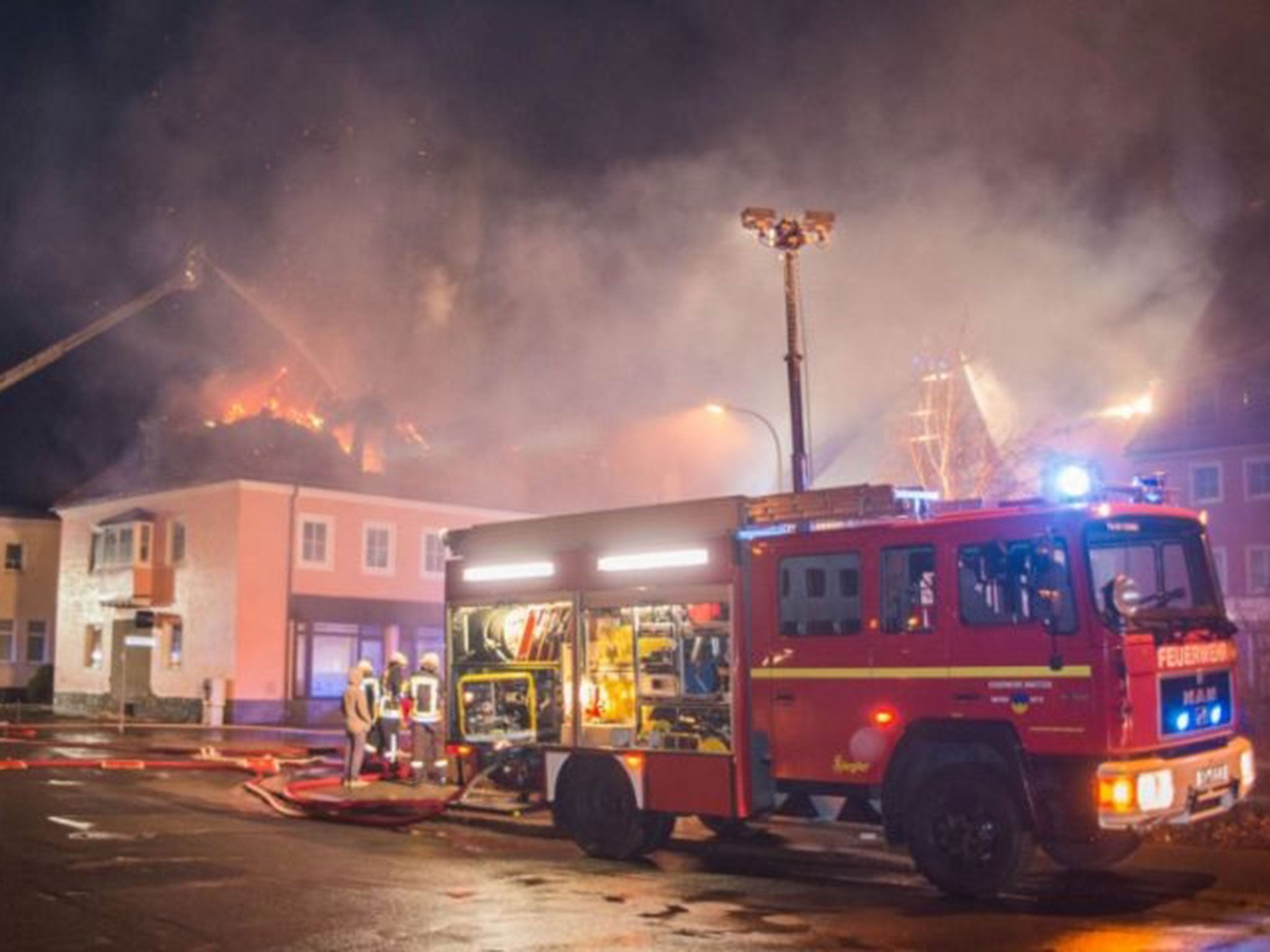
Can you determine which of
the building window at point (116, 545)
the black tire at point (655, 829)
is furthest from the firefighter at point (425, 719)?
the building window at point (116, 545)

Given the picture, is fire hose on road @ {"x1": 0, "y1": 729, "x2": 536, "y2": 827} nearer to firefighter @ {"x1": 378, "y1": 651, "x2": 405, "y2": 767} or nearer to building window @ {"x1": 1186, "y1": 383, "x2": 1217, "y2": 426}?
firefighter @ {"x1": 378, "y1": 651, "x2": 405, "y2": 767}

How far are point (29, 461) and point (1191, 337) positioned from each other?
48.3m

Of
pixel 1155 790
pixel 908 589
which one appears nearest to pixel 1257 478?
pixel 908 589

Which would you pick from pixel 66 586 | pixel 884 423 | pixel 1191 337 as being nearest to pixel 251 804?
pixel 884 423

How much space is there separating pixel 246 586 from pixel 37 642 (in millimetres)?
17837

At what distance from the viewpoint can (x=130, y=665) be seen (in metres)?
39.1

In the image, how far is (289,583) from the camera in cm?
3609

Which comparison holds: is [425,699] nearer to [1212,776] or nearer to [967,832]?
[967,832]

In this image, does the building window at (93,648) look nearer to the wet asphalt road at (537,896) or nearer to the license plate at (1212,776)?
the wet asphalt road at (537,896)

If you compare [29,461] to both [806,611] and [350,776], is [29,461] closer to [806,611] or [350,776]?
[350,776]

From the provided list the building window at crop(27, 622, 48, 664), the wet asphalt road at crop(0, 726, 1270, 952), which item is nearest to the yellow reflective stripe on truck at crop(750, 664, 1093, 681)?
the wet asphalt road at crop(0, 726, 1270, 952)

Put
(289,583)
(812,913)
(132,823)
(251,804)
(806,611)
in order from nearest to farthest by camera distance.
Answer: (812,913) < (806,611) < (132,823) < (251,804) < (289,583)

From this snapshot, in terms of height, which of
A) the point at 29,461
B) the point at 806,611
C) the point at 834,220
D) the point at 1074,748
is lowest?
the point at 1074,748

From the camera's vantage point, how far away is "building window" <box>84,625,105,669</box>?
131 ft
